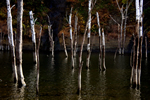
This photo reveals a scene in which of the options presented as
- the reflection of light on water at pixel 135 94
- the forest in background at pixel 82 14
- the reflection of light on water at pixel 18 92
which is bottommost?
the reflection of light on water at pixel 135 94

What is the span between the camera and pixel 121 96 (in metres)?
9.98

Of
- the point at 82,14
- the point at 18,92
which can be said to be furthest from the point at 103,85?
the point at 82,14

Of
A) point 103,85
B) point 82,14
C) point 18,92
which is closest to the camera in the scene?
point 18,92

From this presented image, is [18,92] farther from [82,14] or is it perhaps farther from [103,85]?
[82,14]

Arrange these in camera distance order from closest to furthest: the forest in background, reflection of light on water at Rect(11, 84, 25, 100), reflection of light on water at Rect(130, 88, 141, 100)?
reflection of light on water at Rect(11, 84, 25, 100) → reflection of light on water at Rect(130, 88, 141, 100) → the forest in background

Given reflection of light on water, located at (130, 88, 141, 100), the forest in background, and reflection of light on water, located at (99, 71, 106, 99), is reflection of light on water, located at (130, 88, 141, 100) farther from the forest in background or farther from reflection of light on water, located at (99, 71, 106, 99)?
the forest in background

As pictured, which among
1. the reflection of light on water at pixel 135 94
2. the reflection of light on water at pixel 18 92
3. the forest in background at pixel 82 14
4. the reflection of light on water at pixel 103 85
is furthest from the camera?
the forest in background at pixel 82 14

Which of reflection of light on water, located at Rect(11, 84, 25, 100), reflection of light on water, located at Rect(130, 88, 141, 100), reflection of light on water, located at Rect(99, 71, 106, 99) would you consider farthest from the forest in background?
reflection of light on water, located at Rect(130, 88, 141, 100)

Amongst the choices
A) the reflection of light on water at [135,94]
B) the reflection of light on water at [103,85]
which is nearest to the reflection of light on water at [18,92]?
the reflection of light on water at [103,85]

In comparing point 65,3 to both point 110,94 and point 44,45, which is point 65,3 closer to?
point 44,45

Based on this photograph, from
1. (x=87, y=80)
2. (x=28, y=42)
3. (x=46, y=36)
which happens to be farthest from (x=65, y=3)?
(x=87, y=80)

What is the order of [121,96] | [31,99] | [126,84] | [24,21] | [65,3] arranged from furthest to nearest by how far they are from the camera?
[65,3] < [24,21] < [126,84] < [121,96] < [31,99]

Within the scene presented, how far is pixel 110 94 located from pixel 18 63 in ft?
15.5

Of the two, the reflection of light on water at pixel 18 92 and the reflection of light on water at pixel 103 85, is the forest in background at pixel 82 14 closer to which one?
the reflection of light on water at pixel 103 85
